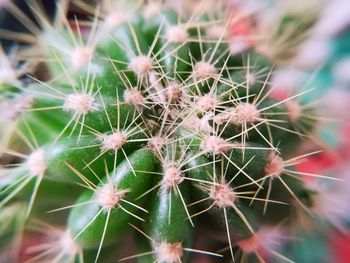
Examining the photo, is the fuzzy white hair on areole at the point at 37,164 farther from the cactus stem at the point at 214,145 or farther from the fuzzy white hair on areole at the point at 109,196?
the cactus stem at the point at 214,145

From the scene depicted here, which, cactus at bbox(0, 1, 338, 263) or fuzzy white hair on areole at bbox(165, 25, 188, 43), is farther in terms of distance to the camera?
fuzzy white hair on areole at bbox(165, 25, 188, 43)

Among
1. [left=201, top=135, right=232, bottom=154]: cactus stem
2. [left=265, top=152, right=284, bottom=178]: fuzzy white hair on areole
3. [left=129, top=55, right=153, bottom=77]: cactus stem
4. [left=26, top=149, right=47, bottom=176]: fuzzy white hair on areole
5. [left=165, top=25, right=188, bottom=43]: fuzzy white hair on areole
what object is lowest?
[left=265, top=152, right=284, bottom=178]: fuzzy white hair on areole

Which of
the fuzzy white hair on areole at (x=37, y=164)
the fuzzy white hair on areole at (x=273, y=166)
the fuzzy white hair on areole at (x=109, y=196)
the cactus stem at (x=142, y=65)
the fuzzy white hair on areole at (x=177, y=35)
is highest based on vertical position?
the fuzzy white hair on areole at (x=177, y=35)

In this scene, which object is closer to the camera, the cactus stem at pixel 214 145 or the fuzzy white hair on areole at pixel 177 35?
the cactus stem at pixel 214 145

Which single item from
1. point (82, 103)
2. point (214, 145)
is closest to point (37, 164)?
point (82, 103)

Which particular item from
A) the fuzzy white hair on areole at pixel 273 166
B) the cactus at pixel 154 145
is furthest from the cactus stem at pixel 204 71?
the fuzzy white hair on areole at pixel 273 166

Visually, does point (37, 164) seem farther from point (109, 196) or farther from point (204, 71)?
point (204, 71)

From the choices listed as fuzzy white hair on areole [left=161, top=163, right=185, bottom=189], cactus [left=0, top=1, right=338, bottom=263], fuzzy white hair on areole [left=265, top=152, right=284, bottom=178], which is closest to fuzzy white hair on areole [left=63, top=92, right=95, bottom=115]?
cactus [left=0, top=1, right=338, bottom=263]

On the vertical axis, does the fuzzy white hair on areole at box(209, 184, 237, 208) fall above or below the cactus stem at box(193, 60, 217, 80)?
below

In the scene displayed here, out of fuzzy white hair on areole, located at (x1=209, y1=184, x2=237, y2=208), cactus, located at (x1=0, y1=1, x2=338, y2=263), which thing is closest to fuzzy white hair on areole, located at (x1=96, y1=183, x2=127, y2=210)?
cactus, located at (x1=0, y1=1, x2=338, y2=263)

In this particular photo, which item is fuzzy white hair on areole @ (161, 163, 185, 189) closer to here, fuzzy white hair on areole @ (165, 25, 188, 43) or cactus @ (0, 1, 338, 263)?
cactus @ (0, 1, 338, 263)
